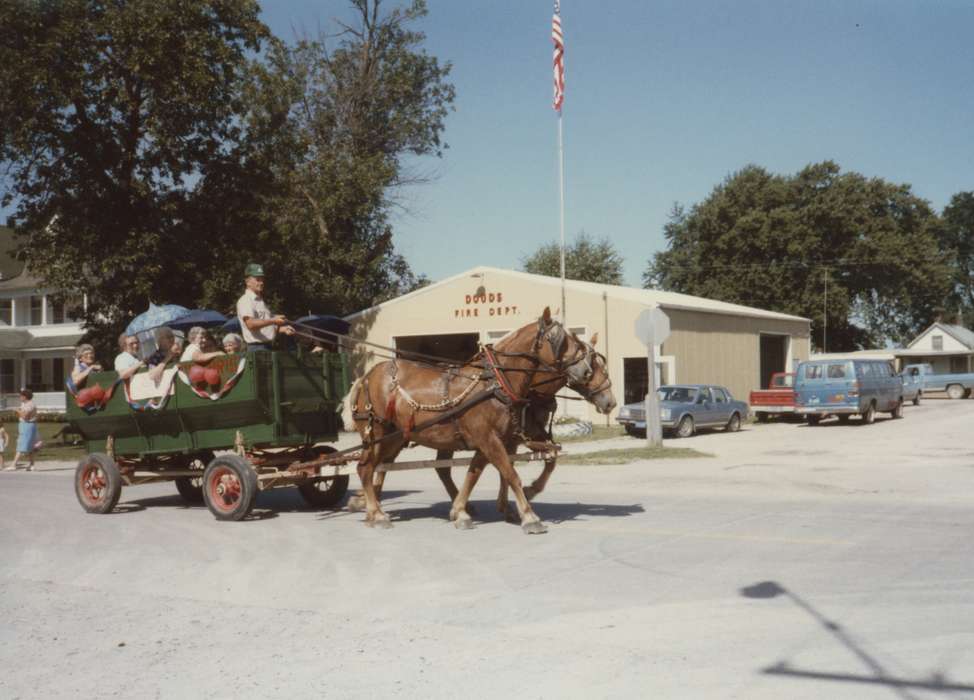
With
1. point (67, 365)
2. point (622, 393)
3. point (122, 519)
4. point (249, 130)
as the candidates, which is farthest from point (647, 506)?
point (67, 365)

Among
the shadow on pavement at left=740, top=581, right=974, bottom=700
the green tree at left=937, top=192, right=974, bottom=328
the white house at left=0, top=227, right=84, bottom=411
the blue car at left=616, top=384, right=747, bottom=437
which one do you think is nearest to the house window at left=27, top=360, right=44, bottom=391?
the white house at left=0, top=227, right=84, bottom=411

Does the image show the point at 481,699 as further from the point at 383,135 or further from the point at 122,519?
the point at 383,135

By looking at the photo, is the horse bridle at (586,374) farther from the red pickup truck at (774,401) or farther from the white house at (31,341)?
the white house at (31,341)

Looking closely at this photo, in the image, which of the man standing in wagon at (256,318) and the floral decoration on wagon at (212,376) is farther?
the man standing in wagon at (256,318)

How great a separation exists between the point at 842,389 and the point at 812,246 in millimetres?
36799

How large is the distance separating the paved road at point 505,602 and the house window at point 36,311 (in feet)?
154

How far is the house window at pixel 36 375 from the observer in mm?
53906

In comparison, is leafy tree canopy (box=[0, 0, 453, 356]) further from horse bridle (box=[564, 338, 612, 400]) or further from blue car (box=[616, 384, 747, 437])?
horse bridle (box=[564, 338, 612, 400])

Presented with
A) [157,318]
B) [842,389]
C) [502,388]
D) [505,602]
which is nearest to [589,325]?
[842,389]

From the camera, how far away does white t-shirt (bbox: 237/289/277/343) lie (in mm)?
11117

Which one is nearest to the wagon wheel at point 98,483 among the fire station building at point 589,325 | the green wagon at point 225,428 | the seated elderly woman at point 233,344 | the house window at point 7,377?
the green wagon at point 225,428

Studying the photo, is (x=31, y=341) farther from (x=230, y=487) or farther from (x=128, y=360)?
(x=230, y=487)

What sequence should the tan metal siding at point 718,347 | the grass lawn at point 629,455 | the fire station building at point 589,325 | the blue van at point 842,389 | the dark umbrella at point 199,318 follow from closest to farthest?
the dark umbrella at point 199,318, the grass lawn at point 629,455, the blue van at point 842,389, the fire station building at point 589,325, the tan metal siding at point 718,347

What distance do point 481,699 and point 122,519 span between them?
849cm
